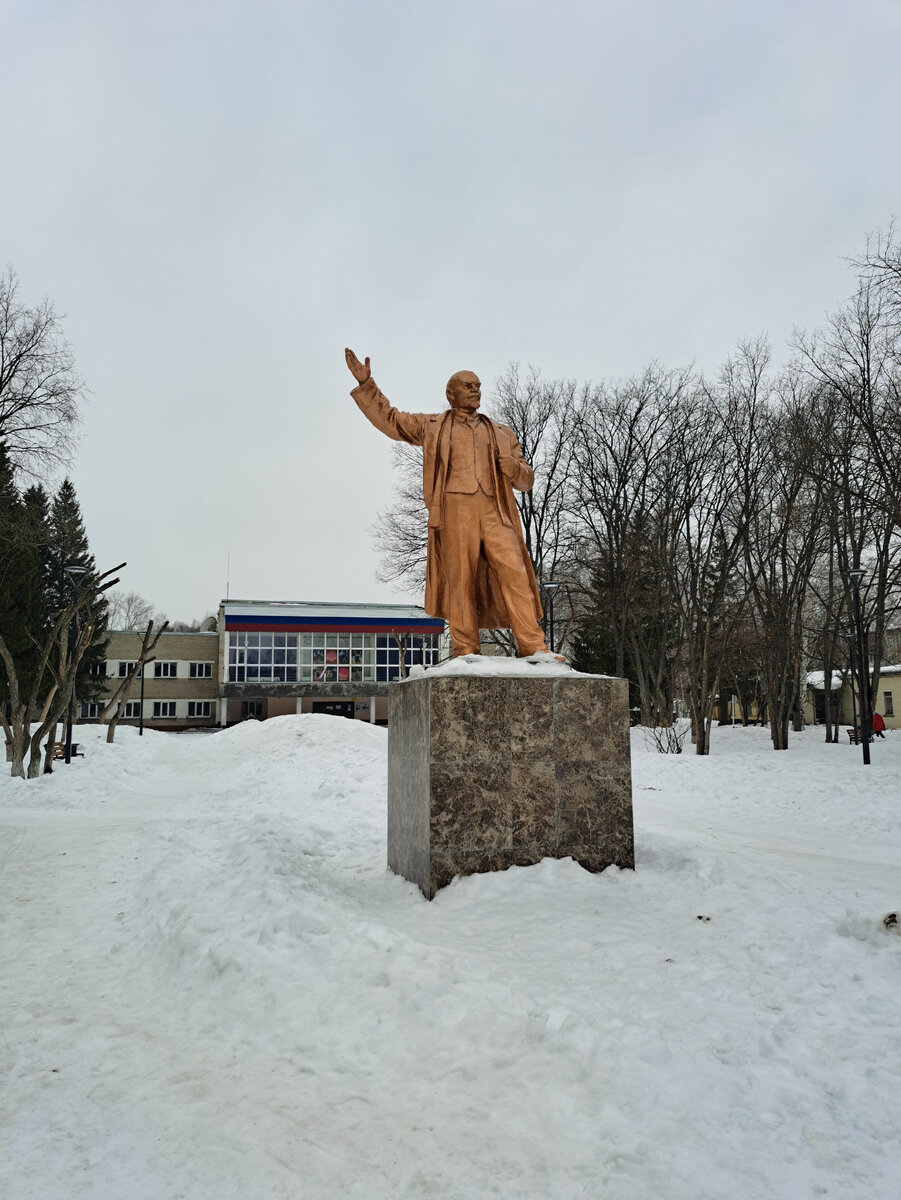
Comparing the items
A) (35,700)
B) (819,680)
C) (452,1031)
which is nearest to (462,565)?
(452,1031)

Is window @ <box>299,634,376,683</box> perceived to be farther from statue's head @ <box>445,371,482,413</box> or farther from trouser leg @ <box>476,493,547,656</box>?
trouser leg @ <box>476,493,547,656</box>

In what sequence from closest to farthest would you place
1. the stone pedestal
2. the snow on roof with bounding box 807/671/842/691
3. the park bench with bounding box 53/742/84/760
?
the stone pedestal, the park bench with bounding box 53/742/84/760, the snow on roof with bounding box 807/671/842/691

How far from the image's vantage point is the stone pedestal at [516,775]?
5.20m

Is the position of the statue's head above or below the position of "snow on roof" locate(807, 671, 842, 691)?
above

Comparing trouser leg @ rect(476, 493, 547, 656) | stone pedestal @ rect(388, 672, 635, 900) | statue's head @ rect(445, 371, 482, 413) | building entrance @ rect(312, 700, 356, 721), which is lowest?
building entrance @ rect(312, 700, 356, 721)

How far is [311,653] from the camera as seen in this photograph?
5050 centimetres

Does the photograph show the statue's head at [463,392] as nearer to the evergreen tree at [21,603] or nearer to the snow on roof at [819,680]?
the evergreen tree at [21,603]

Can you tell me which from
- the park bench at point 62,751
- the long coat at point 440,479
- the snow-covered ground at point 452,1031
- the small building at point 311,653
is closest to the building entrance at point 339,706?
the small building at point 311,653

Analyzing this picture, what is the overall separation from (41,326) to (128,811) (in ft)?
40.2

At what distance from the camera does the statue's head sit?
6.64 metres

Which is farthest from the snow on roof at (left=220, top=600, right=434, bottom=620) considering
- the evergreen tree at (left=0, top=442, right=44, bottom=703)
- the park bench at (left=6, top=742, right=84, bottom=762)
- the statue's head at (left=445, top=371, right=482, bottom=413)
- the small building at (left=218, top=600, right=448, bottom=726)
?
the statue's head at (left=445, top=371, right=482, bottom=413)

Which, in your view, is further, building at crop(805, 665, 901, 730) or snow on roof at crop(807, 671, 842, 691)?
building at crop(805, 665, 901, 730)

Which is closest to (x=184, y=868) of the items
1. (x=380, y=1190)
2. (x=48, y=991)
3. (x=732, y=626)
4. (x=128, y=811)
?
(x=48, y=991)

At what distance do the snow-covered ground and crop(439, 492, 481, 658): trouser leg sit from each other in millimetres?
1922
